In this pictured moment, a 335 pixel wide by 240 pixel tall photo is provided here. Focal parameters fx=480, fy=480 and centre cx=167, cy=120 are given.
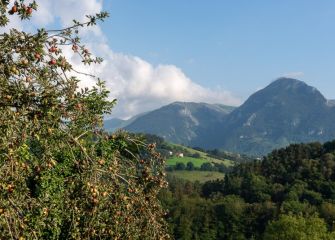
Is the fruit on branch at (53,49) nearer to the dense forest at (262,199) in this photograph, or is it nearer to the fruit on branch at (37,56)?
the fruit on branch at (37,56)

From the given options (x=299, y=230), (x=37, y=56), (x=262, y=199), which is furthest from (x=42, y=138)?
(x=262, y=199)

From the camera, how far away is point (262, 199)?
149500 mm

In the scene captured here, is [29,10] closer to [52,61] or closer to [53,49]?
[52,61]

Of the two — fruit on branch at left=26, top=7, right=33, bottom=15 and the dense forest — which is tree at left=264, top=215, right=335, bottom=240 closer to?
the dense forest

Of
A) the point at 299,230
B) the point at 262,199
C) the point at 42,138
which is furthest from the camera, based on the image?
the point at 262,199

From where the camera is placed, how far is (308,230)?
8212 centimetres

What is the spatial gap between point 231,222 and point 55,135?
12726cm

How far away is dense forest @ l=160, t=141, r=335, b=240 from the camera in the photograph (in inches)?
4870

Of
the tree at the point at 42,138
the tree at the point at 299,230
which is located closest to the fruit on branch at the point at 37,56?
the tree at the point at 42,138

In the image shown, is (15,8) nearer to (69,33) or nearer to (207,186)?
(69,33)

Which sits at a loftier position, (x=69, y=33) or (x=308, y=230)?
(x=69, y=33)

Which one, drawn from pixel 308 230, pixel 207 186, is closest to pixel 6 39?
pixel 308 230

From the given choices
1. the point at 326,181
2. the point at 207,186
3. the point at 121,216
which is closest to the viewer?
the point at 121,216

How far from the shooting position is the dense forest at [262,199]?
406 feet
